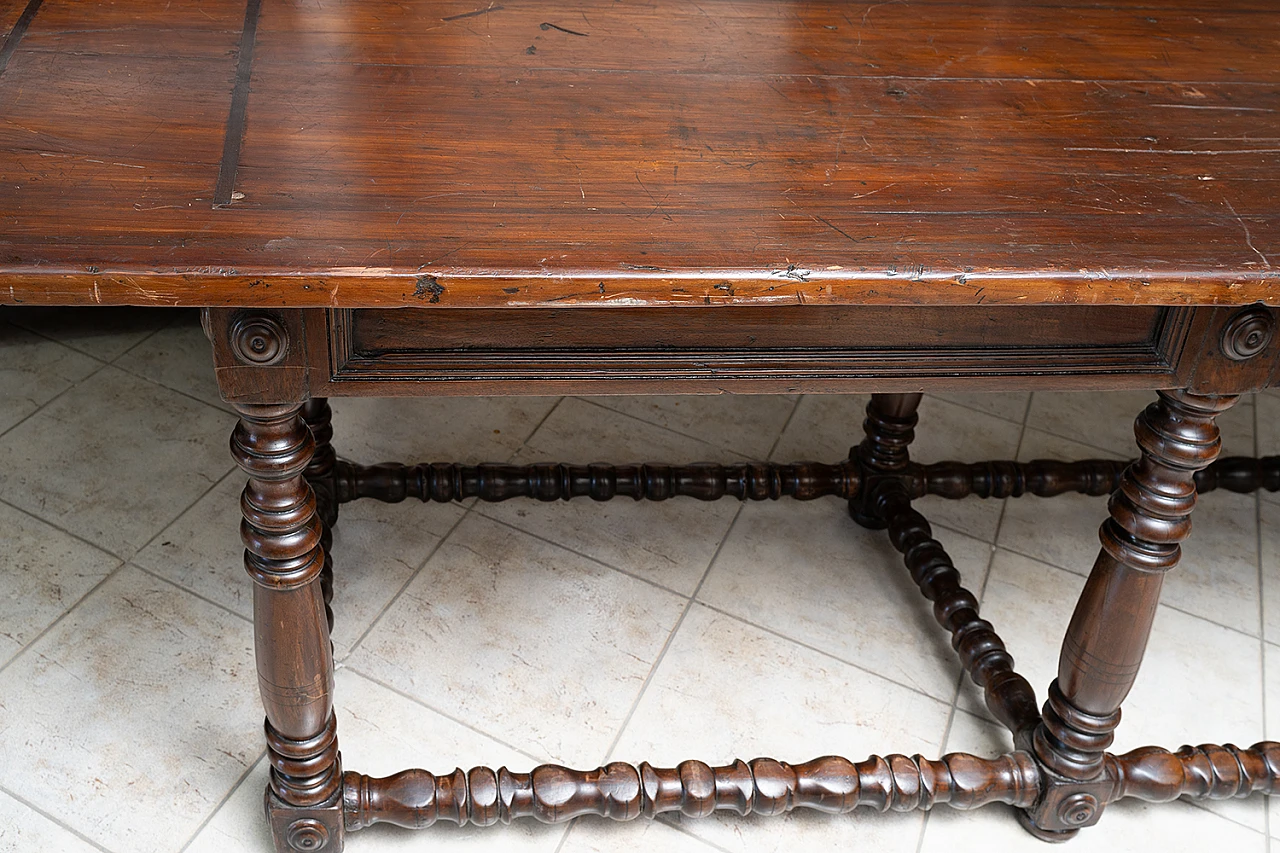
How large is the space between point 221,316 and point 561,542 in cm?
104

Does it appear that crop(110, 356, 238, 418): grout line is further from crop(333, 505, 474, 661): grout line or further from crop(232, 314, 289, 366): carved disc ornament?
crop(232, 314, 289, 366): carved disc ornament

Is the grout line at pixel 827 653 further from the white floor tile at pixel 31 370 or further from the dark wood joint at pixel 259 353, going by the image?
the white floor tile at pixel 31 370

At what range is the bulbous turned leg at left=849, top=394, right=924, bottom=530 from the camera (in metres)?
2.01

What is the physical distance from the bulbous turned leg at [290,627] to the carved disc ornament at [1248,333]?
3.14ft

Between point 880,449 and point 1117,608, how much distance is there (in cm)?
65

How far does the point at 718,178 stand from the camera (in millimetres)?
1203

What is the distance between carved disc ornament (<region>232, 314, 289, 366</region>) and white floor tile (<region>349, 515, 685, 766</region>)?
79 centimetres

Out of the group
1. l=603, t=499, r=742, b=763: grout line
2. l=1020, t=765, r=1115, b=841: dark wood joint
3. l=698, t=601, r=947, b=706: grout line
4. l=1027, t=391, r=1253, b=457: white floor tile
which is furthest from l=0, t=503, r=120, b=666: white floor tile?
l=1027, t=391, r=1253, b=457: white floor tile

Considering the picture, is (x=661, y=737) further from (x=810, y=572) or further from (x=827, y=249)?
(x=827, y=249)

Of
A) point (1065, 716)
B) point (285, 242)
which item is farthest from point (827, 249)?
point (1065, 716)

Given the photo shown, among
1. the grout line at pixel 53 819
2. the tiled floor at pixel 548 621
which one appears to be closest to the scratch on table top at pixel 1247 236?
the tiled floor at pixel 548 621

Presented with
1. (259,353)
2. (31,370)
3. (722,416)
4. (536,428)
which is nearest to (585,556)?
(536,428)

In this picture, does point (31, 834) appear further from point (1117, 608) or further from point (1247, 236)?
point (1247, 236)

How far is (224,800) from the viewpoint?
5.24ft
